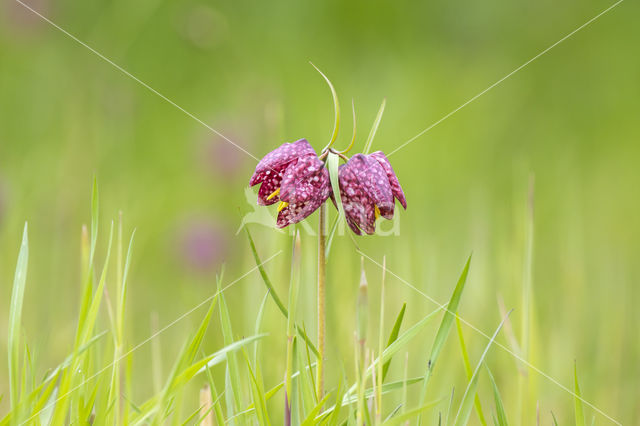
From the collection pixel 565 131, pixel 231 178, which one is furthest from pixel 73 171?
pixel 565 131

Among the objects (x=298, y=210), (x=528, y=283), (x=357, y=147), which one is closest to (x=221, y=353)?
(x=298, y=210)

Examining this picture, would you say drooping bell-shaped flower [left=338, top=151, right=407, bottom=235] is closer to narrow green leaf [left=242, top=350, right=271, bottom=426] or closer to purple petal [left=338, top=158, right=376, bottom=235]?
purple petal [left=338, top=158, right=376, bottom=235]

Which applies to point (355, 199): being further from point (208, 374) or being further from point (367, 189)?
point (208, 374)

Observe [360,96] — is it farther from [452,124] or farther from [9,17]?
[9,17]

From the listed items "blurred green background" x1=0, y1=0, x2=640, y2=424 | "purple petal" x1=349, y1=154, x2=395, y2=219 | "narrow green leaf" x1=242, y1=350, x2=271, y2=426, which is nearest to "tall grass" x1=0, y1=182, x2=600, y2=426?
"narrow green leaf" x1=242, y1=350, x2=271, y2=426

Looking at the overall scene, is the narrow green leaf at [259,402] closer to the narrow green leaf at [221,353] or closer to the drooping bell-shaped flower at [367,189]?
the narrow green leaf at [221,353]

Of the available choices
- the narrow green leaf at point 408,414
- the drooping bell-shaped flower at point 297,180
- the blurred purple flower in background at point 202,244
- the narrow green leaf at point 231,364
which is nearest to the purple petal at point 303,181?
the drooping bell-shaped flower at point 297,180
